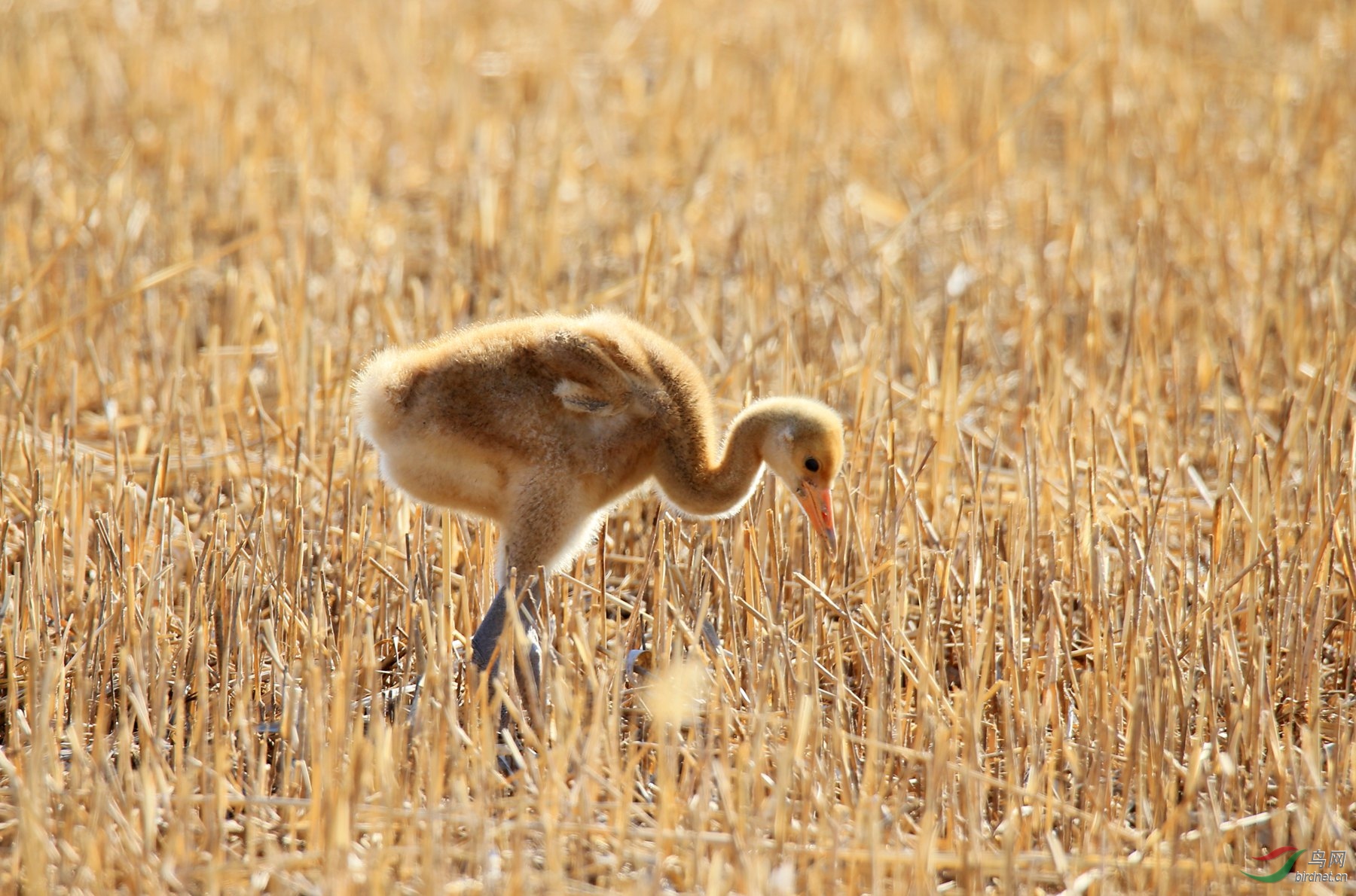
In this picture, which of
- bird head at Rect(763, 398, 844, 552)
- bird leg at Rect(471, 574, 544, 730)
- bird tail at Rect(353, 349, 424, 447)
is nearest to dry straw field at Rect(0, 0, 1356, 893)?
bird leg at Rect(471, 574, 544, 730)

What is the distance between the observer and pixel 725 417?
4.62 metres

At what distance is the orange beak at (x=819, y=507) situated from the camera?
3375mm

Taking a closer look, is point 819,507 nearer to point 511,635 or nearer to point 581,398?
point 581,398

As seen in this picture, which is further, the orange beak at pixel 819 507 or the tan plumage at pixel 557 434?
the orange beak at pixel 819 507

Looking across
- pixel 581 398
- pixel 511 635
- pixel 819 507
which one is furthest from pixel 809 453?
pixel 511 635

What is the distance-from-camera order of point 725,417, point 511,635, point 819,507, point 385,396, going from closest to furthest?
1. point 511,635
2. point 385,396
3. point 819,507
4. point 725,417

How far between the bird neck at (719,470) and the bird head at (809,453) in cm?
4

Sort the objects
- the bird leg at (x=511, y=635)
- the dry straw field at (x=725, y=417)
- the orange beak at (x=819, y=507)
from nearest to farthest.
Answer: the dry straw field at (x=725, y=417)
the bird leg at (x=511, y=635)
the orange beak at (x=819, y=507)

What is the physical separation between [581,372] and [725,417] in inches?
56.0

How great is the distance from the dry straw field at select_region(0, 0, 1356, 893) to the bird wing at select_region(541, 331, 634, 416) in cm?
43

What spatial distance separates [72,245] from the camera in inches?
221

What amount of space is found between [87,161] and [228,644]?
14.5 feet

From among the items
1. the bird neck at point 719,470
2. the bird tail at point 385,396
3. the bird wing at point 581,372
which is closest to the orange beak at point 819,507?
the bird neck at point 719,470

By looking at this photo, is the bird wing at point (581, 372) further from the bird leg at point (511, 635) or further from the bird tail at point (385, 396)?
the bird leg at point (511, 635)
